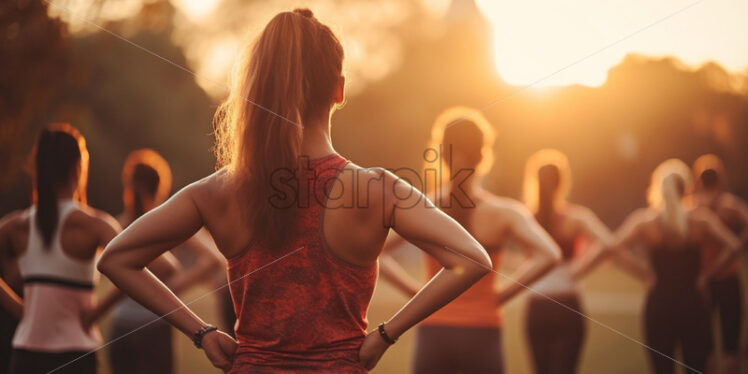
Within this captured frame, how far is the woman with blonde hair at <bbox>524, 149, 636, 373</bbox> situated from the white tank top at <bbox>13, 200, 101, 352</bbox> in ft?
11.7

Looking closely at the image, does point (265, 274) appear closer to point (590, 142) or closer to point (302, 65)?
point (302, 65)

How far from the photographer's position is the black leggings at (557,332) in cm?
571

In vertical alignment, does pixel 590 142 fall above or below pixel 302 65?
above

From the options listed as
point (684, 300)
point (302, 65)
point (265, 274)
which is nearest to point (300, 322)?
point (265, 274)

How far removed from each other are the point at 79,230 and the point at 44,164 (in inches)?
19.1

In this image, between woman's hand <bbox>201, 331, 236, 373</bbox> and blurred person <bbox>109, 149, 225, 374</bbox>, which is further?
blurred person <bbox>109, 149, 225, 374</bbox>

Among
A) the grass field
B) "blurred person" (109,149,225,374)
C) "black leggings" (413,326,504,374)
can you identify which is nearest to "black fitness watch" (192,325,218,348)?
"black leggings" (413,326,504,374)

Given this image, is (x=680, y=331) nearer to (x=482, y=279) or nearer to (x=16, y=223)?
(x=482, y=279)

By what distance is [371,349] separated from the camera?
221 centimetres

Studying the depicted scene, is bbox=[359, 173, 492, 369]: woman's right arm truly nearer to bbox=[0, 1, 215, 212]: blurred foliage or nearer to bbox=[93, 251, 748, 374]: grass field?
bbox=[93, 251, 748, 374]: grass field

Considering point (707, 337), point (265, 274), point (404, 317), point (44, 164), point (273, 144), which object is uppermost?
point (44, 164)

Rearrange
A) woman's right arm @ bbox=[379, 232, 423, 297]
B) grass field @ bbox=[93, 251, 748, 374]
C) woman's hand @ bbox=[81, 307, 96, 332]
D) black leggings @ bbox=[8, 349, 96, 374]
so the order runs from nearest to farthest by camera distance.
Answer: black leggings @ bbox=[8, 349, 96, 374] → woman's hand @ bbox=[81, 307, 96, 332] → woman's right arm @ bbox=[379, 232, 423, 297] → grass field @ bbox=[93, 251, 748, 374]

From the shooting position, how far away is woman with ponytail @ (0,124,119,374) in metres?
3.84

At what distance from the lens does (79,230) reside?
3852 mm
